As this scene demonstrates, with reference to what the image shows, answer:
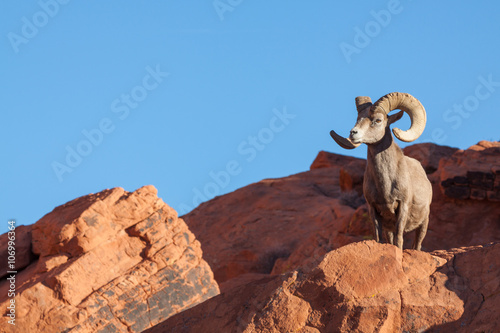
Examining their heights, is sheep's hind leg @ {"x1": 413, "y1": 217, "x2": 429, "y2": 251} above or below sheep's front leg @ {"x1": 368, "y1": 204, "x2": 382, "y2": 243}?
below

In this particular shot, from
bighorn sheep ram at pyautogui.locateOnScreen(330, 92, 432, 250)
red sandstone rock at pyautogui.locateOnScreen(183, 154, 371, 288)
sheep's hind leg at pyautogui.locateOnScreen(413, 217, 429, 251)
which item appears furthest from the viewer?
red sandstone rock at pyautogui.locateOnScreen(183, 154, 371, 288)

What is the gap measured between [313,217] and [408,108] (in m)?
13.8

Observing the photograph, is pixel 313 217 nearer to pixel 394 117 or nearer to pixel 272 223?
pixel 272 223

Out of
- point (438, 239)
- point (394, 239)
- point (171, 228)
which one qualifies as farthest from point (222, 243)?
point (394, 239)

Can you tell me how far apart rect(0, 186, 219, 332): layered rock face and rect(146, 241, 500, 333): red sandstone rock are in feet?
14.5

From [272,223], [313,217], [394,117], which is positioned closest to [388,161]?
[394,117]

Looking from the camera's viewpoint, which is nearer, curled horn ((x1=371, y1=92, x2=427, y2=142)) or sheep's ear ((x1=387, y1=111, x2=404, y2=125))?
curled horn ((x1=371, y1=92, x2=427, y2=142))

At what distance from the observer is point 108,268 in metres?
12.1

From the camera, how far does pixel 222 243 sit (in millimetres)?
22406

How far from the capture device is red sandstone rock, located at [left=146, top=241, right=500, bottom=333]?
6.63 meters

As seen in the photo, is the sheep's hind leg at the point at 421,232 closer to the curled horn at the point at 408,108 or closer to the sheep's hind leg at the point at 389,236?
the sheep's hind leg at the point at 389,236

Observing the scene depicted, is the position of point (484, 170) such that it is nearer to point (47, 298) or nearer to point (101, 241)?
point (101, 241)

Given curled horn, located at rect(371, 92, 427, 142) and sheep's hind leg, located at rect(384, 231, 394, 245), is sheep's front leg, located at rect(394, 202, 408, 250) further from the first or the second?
curled horn, located at rect(371, 92, 427, 142)

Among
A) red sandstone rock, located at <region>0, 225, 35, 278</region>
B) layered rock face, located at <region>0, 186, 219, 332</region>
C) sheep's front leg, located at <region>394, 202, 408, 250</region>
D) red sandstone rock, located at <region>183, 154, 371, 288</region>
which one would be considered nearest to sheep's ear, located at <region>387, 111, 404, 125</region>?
sheep's front leg, located at <region>394, 202, 408, 250</region>
